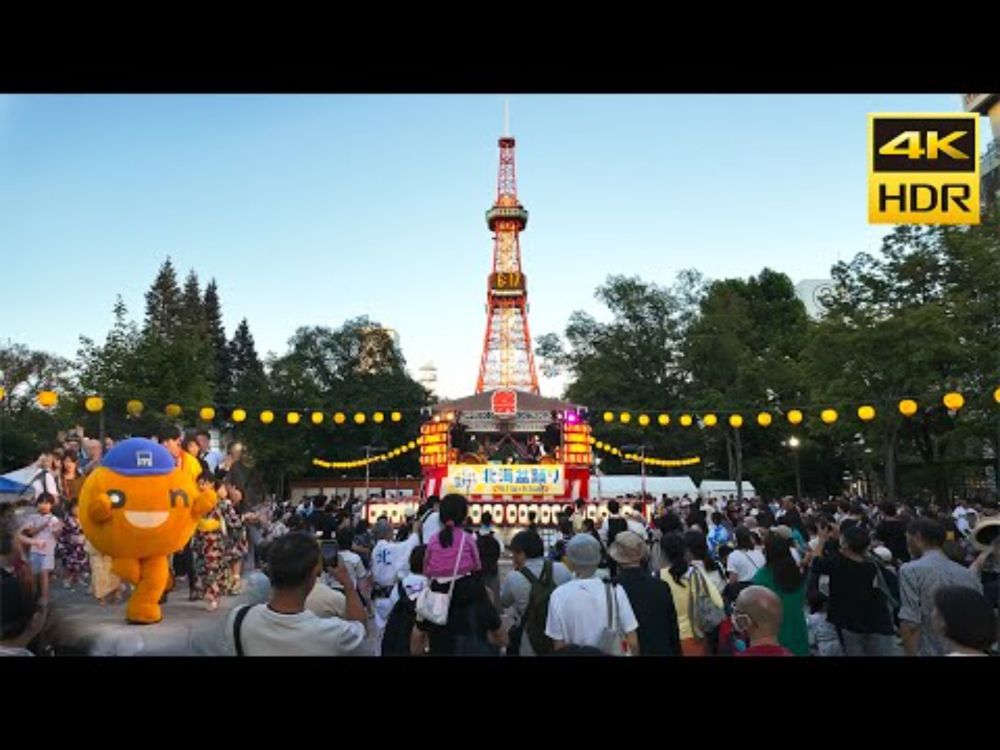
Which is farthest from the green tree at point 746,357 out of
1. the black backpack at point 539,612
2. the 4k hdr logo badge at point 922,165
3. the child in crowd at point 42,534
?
the 4k hdr logo badge at point 922,165

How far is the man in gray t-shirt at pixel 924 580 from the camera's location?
5164 millimetres

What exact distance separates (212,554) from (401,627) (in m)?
5.95

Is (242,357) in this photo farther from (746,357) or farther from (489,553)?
(489,553)

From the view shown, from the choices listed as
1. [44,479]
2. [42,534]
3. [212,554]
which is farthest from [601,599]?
[44,479]

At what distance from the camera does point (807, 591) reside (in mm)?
6832

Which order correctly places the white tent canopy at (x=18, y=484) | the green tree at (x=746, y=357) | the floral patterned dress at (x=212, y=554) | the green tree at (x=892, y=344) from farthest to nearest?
the green tree at (x=746, y=357), the green tree at (x=892, y=344), the white tent canopy at (x=18, y=484), the floral patterned dress at (x=212, y=554)

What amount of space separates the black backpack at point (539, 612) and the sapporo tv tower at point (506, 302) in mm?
43704

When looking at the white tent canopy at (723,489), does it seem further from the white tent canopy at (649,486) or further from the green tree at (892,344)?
the green tree at (892,344)

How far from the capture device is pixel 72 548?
40.9 feet
